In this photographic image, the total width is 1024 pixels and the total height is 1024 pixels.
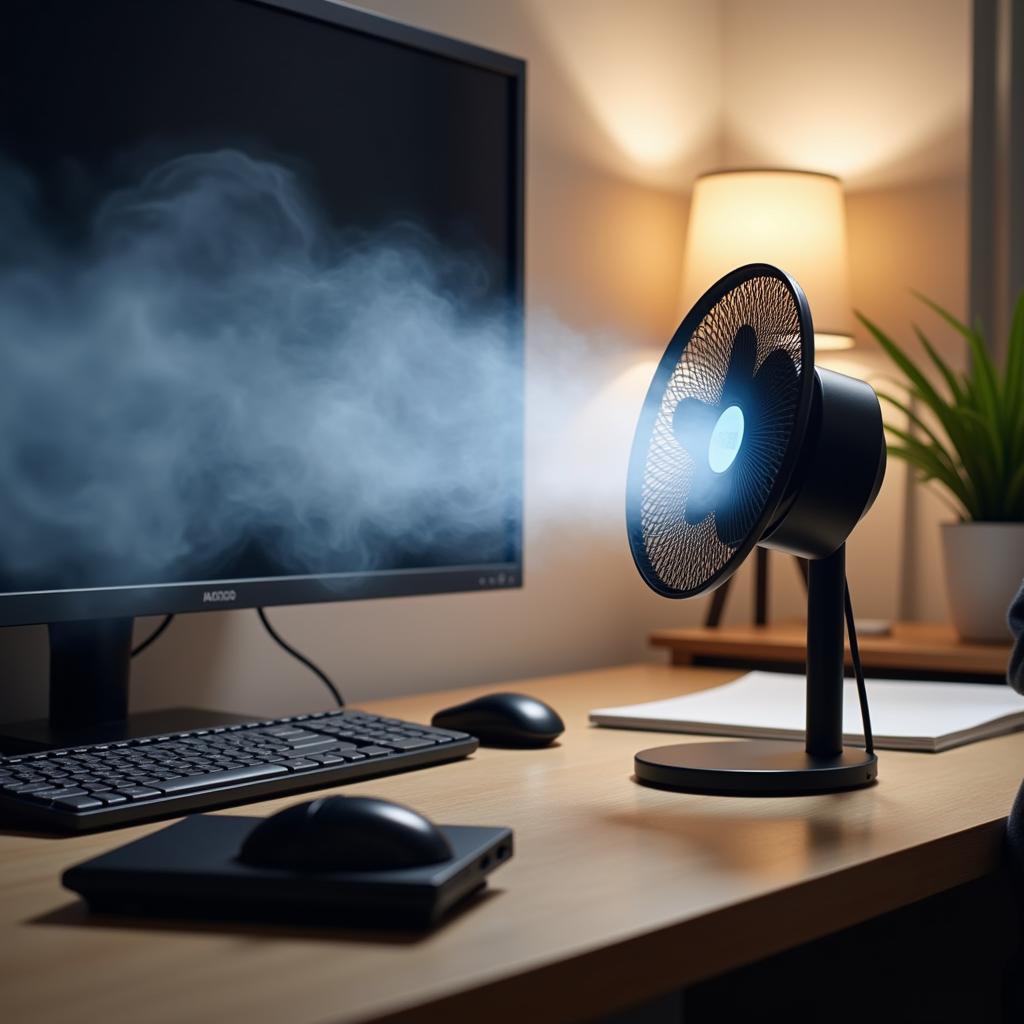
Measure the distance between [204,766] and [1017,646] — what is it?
1.85 ft

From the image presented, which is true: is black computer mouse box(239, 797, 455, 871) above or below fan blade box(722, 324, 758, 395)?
below

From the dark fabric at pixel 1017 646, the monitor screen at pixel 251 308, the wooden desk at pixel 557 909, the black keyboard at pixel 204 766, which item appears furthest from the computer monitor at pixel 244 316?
the dark fabric at pixel 1017 646

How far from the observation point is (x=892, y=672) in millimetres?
1601

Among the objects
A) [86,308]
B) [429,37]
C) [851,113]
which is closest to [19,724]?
[86,308]

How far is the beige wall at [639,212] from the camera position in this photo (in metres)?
1.80

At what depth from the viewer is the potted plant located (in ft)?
5.36

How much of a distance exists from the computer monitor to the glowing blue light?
35cm

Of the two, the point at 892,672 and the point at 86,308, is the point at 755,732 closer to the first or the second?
the point at 892,672

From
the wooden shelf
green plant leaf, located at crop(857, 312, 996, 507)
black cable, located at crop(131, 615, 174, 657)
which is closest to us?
black cable, located at crop(131, 615, 174, 657)

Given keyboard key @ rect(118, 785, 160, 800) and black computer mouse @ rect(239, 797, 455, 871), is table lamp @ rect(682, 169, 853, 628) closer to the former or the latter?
keyboard key @ rect(118, 785, 160, 800)

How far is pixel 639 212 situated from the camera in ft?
6.57

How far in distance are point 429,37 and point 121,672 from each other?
0.64 metres

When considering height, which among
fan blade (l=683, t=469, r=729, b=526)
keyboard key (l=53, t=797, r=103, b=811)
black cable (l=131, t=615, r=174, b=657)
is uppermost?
fan blade (l=683, t=469, r=729, b=526)

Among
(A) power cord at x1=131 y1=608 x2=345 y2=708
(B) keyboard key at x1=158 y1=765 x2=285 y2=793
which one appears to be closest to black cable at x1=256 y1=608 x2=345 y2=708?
(A) power cord at x1=131 y1=608 x2=345 y2=708
